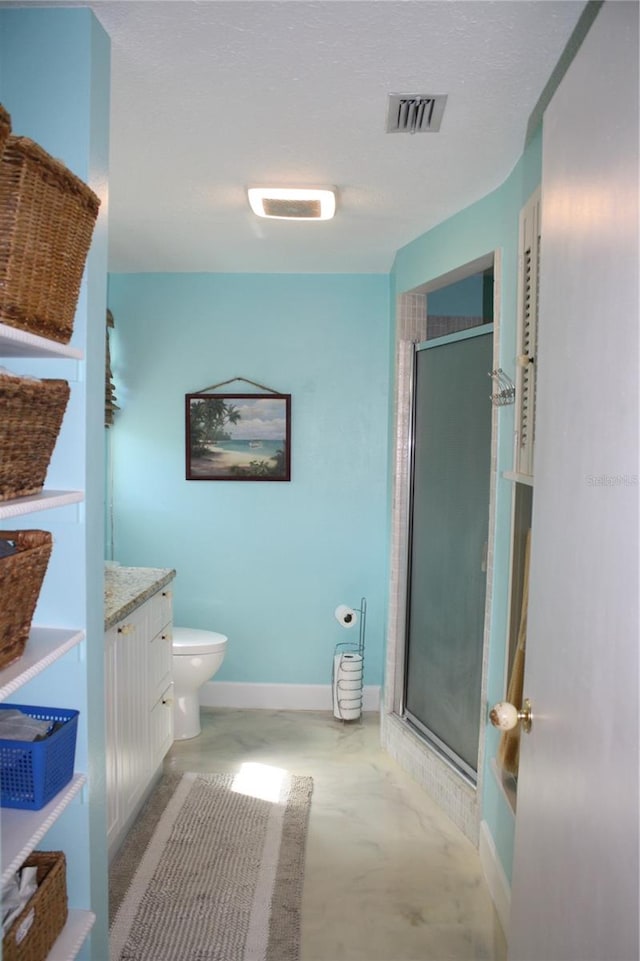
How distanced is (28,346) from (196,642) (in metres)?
2.41

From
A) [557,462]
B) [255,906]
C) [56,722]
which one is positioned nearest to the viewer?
[557,462]

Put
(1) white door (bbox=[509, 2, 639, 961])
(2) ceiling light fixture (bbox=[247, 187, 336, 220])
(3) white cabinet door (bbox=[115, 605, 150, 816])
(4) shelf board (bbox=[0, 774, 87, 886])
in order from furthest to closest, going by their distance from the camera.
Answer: (2) ceiling light fixture (bbox=[247, 187, 336, 220]) → (3) white cabinet door (bbox=[115, 605, 150, 816]) → (4) shelf board (bbox=[0, 774, 87, 886]) → (1) white door (bbox=[509, 2, 639, 961])

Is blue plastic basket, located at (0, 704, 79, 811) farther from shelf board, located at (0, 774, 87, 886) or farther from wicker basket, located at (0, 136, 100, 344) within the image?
wicker basket, located at (0, 136, 100, 344)

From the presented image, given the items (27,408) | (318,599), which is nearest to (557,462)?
(27,408)

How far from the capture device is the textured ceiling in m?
1.57

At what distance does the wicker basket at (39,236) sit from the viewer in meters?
1.20

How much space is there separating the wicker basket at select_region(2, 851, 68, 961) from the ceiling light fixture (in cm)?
214

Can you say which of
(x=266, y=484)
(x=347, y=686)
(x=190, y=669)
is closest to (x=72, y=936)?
(x=190, y=669)

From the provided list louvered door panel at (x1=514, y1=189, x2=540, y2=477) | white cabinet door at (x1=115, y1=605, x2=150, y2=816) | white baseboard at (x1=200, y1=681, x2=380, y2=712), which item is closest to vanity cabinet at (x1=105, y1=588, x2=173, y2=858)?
white cabinet door at (x1=115, y1=605, x2=150, y2=816)

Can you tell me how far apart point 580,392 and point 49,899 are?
145cm

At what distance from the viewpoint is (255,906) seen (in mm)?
2357

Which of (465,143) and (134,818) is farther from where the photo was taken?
(134,818)

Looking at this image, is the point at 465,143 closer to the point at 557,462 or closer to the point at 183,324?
the point at 557,462

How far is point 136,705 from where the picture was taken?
2676mm
